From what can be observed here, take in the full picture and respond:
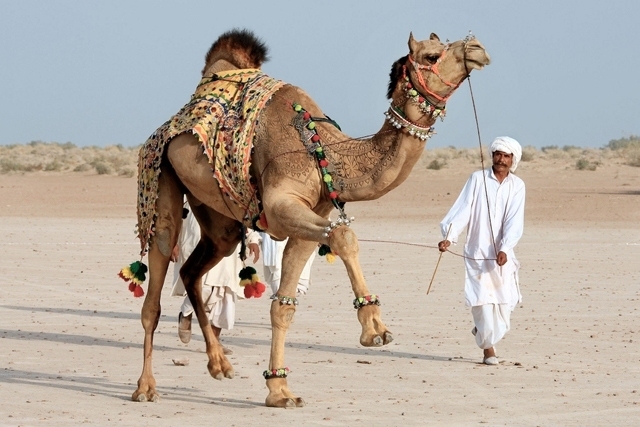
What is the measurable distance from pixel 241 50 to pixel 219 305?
2808 mm

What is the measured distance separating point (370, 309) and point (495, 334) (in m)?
3.39

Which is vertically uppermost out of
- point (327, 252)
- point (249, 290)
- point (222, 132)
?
point (222, 132)

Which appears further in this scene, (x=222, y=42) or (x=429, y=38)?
(x=222, y=42)

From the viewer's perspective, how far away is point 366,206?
32438 millimetres

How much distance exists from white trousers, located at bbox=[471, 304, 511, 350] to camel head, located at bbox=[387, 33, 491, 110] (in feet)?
10.7

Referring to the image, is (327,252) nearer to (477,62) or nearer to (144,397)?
(477,62)

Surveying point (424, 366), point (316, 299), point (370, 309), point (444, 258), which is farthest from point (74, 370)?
point (444, 258)

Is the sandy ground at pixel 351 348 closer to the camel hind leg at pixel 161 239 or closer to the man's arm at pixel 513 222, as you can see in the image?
the camel hind leg at pixel 161 239

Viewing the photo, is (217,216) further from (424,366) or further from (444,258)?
(444,258)

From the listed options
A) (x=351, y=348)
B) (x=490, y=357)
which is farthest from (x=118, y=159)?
(x=490, y=357)

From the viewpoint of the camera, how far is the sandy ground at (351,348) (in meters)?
9.09

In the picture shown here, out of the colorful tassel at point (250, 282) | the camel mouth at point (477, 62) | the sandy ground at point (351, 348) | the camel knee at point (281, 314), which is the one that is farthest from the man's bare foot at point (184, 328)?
the camel mouth at point (477, 62)

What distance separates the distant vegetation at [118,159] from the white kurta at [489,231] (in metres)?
32.7

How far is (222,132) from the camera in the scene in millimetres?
9344
